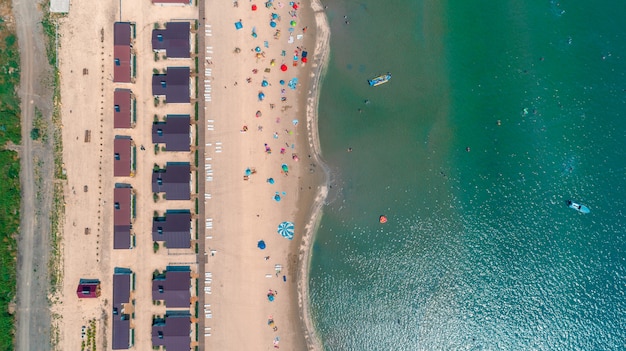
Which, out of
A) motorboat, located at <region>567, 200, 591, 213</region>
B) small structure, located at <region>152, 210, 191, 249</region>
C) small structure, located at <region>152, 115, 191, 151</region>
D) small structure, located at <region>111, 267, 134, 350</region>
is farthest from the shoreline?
motorboat, located at <region>567, 200, 591, 213</region>

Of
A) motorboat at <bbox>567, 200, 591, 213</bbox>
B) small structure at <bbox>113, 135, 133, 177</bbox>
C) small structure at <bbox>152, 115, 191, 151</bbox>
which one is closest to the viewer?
small structure at <bbox>113, 135, 133, 177</bbox>

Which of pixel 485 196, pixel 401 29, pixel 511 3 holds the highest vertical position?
pixel 511 3

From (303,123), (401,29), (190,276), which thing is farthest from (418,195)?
(190,276)

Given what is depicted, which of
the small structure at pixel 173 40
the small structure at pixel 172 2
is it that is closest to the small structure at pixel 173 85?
the small structure at pixel 173 40

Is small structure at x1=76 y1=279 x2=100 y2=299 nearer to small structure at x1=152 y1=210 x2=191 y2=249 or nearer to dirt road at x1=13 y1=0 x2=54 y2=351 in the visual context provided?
dirt road at x1=13 y1=0 x2=54 y2=351

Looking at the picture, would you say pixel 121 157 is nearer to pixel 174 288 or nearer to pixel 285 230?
pixel 174 288

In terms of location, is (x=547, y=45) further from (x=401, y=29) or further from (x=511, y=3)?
(x=401, y=29)
